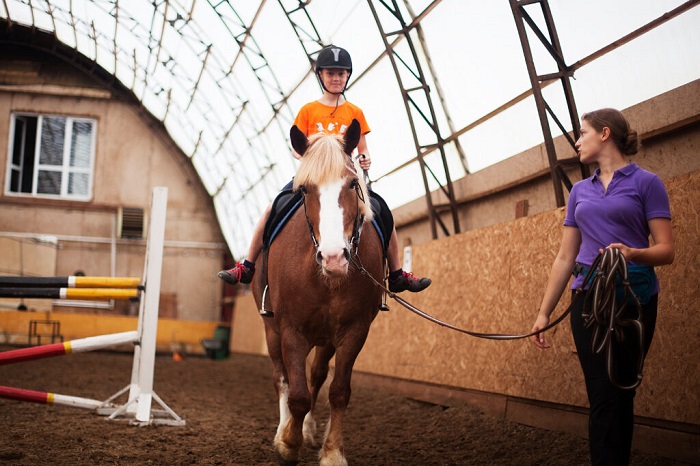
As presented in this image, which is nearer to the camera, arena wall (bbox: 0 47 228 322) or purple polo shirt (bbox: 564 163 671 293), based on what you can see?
purple polo shirt (bbox: 564 163 671 293)

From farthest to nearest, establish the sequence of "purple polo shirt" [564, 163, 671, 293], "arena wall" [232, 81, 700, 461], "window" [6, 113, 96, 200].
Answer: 1. "window" [6, 113, 96, 200]
2. "arena wall" [232, 81, 700, 461]
3. "purple polo shirt" [564, 163, 671, 293]

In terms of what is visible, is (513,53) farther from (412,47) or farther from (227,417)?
(227,417)

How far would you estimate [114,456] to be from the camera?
440 centimetres

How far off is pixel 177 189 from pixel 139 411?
→ 18.0 meters

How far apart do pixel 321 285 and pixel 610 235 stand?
5.35 feet

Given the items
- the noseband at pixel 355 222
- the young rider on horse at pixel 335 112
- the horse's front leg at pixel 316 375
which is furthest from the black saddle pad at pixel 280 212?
the horse's front leg at pixel 316 375

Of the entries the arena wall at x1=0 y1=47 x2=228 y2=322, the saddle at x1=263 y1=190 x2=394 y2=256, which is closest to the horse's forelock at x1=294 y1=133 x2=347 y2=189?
the saddle at x1=263 y1=190 x2=394 y2=256

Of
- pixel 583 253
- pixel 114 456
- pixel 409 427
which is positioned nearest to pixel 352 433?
pixel 409 427

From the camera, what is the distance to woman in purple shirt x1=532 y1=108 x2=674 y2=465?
2949mm

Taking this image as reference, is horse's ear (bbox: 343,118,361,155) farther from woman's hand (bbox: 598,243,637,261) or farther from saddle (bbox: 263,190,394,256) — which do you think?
woman's hand (bbox: 598,243,637,261)

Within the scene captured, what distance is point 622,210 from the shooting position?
3.05 m

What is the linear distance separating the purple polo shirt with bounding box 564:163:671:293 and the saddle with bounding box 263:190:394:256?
63.4 inches

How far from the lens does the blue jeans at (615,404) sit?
116 inches

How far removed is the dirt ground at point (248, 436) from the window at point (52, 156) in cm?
1441
